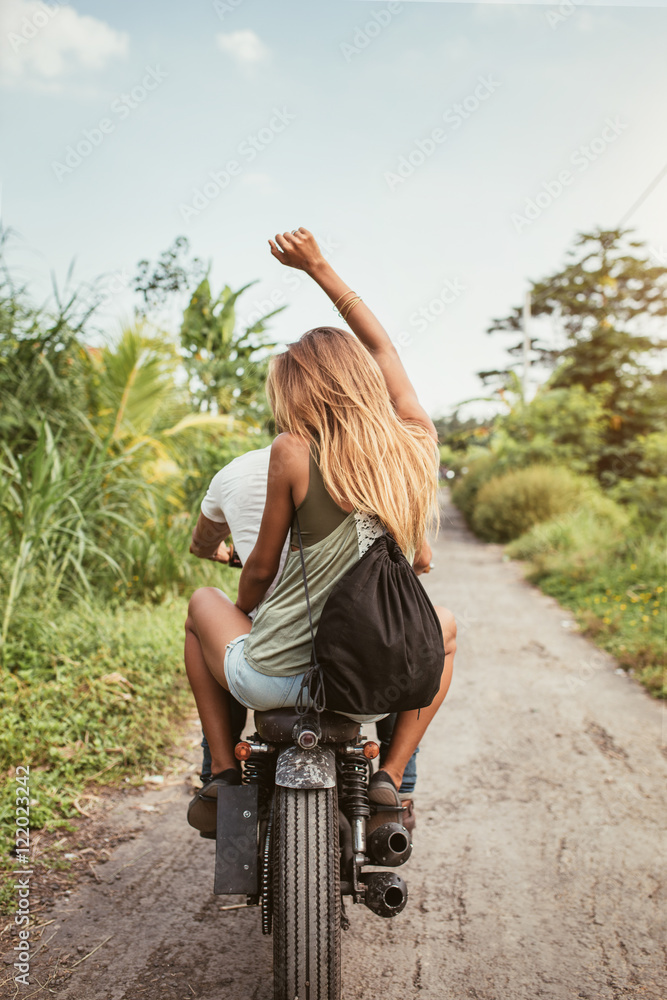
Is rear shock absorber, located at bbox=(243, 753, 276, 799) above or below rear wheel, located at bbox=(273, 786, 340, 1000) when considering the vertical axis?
above

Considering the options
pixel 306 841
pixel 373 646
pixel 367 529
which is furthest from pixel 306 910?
pixel 367 529

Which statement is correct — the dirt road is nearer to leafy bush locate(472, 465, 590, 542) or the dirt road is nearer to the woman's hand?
the woman's hand

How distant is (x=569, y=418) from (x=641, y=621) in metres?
11.7

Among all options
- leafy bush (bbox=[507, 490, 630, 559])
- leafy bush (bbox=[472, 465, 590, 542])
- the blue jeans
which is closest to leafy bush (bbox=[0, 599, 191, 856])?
the blue jeans

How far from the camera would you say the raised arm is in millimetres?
2270

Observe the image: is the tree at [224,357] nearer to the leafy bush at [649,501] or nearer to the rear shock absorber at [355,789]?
the leafy bush at [649,501]

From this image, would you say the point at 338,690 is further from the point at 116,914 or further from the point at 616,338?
the point at 616,338

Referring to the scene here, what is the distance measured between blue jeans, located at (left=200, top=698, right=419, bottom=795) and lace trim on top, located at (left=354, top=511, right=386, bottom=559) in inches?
28.2

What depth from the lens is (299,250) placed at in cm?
227

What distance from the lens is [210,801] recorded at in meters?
2.22

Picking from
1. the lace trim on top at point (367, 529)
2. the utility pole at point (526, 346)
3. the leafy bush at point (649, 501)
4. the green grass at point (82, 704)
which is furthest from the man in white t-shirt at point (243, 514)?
the utility pole at point (526, 346)

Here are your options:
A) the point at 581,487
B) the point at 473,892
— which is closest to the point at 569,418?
the point at 581,487

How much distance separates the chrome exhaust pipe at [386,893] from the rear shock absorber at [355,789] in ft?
0.37

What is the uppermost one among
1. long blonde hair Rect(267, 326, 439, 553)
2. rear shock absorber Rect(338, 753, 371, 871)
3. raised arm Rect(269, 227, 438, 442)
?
raised arm Rect(269, 227, 438, 442)
